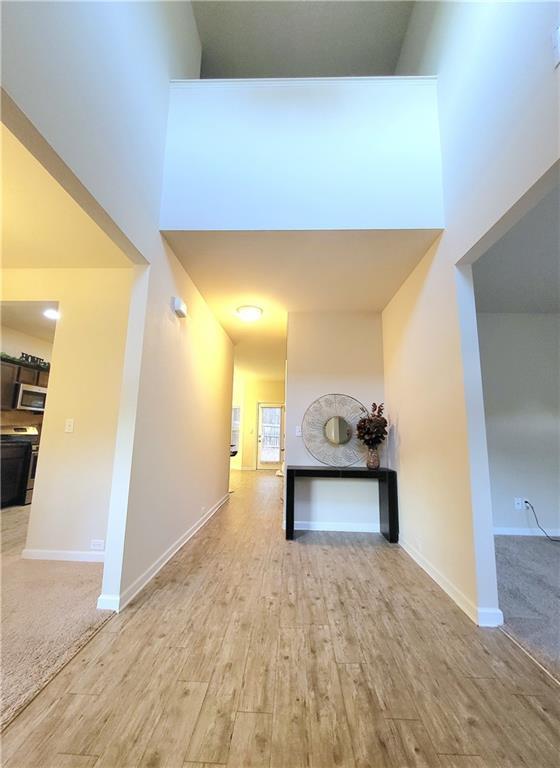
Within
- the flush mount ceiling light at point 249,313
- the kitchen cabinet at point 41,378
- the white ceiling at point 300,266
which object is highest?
the white ceiling at point 300,266

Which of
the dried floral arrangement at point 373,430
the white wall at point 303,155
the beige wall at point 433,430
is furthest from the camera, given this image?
the dried floral arrangement at point 373,430

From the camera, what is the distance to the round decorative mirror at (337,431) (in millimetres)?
3750

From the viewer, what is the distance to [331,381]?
3922 mm

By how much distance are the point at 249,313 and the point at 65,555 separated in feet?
10.1

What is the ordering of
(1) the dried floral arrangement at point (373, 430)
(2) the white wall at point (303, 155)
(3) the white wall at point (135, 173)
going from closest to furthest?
(3) the white wall at point (135, 173), (2) the white wall at point (303, 155), (1) the dried floral arrangement at point (373, 430)

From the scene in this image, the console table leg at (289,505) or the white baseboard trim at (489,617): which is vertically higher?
the console table leg at (289,505)

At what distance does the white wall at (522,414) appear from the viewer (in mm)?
3561

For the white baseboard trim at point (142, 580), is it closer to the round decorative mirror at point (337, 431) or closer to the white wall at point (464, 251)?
the round decorative mirror at point (337, 431)

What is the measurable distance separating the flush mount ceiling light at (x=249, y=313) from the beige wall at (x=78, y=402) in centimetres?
134

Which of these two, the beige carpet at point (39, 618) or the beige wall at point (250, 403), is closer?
the beige carpet at point (39, 618)

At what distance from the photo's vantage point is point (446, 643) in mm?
1662

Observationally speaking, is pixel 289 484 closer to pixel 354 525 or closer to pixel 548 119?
pixel 354 525

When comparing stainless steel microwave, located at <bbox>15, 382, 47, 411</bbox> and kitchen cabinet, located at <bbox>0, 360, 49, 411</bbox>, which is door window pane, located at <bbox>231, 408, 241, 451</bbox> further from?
kitchen cabinet, located at <bbox>0, 360, 49, 411</bbox>

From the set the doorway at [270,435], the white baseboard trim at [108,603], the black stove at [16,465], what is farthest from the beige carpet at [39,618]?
the doorway at [270,435]
